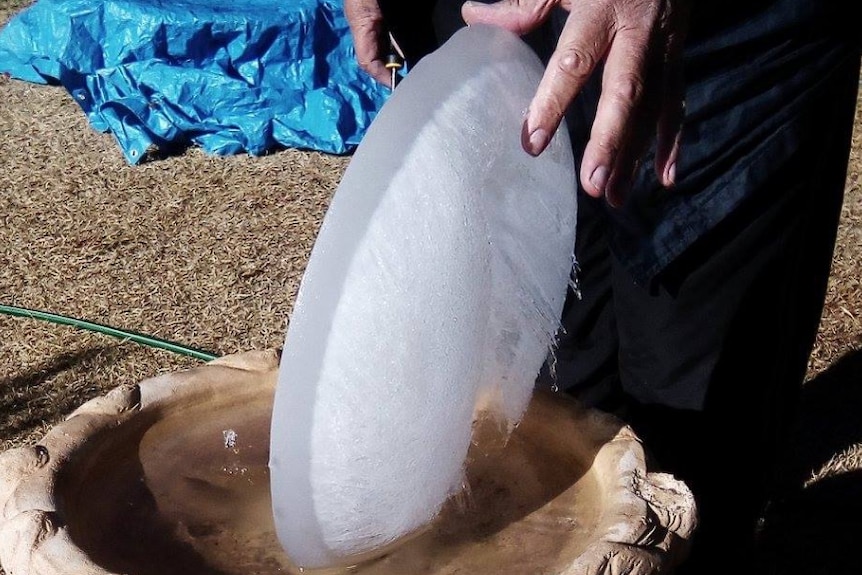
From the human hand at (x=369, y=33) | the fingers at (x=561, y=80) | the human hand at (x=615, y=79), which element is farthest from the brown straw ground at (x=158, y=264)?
the fingers at (x=561, y=80)

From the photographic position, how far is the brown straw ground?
9.00ft

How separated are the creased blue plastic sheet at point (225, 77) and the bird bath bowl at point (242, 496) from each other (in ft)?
8.29

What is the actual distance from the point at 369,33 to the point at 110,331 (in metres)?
1.33

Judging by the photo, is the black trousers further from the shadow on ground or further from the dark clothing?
the shadow on ground

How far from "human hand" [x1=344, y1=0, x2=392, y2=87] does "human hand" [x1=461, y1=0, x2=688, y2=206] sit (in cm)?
89

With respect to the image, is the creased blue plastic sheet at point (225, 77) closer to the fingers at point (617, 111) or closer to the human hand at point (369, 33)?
the human hand at point (369, 33)

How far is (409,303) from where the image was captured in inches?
44.3

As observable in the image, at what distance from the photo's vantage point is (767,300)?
1748mm

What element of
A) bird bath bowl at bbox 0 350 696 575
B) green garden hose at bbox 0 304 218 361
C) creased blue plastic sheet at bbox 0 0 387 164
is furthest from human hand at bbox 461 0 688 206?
creased blue plastic sheet at bbox 0 0 387 164

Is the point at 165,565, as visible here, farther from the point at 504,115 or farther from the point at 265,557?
the point at 504,115

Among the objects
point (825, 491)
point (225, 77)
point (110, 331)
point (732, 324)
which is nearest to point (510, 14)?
point (732, 324)

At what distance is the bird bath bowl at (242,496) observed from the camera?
1224mm

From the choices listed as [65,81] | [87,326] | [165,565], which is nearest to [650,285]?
[165,565]

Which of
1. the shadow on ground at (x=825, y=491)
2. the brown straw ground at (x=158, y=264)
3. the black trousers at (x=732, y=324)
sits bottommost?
the brown straw ground at (x=158, y=264)
